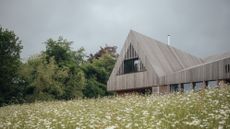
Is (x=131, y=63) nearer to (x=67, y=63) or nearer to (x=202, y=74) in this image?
(x=202, y=74)

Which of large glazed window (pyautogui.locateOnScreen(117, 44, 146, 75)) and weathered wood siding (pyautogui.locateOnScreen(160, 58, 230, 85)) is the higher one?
large glazed window (pyautogui.locateOnScreen(117, 44, 146, 75))

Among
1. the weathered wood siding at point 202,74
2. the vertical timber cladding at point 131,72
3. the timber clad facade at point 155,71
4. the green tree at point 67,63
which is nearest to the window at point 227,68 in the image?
the timber clad facade at point 155,71

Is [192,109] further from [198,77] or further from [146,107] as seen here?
[198,77]

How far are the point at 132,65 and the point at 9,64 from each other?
570 inches

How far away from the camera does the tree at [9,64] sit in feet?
111

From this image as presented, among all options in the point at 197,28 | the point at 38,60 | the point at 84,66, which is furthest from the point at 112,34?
the point at 38,60

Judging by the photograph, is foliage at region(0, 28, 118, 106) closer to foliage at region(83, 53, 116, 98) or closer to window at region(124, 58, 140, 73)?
foliage at region(83, 53, 116, 98)

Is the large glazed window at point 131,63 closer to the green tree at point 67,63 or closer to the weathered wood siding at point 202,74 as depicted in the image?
the weathered wood siding at point 202,74

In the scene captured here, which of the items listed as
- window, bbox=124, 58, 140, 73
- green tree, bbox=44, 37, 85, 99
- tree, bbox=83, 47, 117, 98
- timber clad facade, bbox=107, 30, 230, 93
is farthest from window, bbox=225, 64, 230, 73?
tree, bbox=83, 47, 117, 98

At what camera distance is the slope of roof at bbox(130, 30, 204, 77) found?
27.7m

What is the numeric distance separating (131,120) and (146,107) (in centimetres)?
212

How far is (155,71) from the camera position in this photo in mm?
26438

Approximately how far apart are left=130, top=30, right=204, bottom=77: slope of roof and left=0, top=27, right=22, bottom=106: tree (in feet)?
47.8

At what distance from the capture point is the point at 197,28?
70375 millimetres
